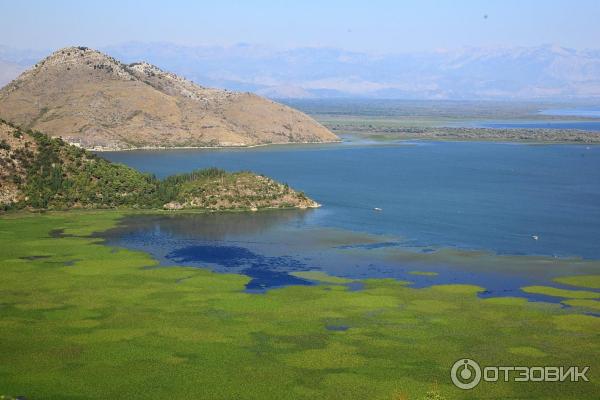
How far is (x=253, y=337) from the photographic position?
64000mm

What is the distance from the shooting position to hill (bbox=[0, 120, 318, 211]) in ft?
407

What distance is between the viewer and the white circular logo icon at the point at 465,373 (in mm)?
55344

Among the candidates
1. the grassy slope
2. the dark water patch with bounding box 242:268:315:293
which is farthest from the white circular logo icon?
the dark water patch with bounding box 242:268:315:293

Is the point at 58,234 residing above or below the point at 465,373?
above

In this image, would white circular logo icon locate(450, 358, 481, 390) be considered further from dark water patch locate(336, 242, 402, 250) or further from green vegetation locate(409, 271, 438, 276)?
dark water patch locate(336, 242, 402, 250)

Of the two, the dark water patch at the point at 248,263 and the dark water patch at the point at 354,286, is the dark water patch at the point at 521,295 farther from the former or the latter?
the dark water patch at the point at 248,263

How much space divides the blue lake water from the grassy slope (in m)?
7.83

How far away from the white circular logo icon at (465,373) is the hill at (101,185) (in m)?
71.4

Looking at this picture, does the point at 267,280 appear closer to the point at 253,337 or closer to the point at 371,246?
the point at 253,337

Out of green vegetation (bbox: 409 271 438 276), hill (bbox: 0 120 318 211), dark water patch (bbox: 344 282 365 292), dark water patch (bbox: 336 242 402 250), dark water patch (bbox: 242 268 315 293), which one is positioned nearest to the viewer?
dark water patch (bbox: 344 282 365 292)

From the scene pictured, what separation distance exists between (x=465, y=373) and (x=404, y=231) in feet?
172

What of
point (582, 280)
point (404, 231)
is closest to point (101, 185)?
point (404, 231)

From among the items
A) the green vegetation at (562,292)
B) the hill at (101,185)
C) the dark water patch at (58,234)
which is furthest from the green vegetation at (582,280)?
the dark water patch at (58,234)

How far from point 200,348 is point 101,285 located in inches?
838
